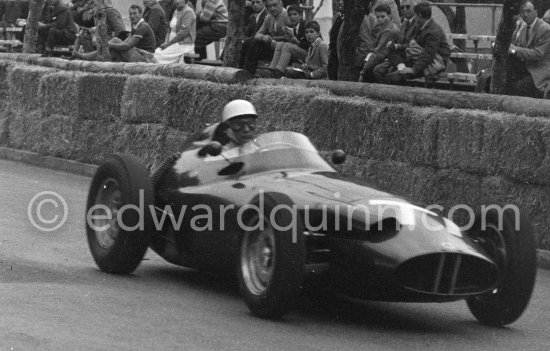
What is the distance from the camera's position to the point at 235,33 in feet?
64.4

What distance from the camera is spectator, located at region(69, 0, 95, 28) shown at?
25844mm

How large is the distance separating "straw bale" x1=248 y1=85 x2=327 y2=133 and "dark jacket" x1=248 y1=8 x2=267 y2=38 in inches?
206

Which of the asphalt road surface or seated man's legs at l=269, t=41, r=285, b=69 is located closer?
the asphalt road surface

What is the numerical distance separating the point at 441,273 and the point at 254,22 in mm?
13886

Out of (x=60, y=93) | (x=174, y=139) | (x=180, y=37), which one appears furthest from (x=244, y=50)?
(x=174, y=139)

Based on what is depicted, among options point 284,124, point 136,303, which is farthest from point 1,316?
point 284,124

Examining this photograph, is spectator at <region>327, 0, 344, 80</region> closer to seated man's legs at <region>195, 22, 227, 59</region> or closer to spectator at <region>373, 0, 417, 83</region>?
spectator at <region>373, 0, 417, 83</region>

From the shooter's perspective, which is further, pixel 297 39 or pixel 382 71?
pixel 297 39

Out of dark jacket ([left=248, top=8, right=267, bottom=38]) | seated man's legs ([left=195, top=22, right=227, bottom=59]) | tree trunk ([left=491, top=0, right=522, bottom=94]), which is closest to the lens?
tree trunk ([left=491, top=0, right=522, bottom=94])

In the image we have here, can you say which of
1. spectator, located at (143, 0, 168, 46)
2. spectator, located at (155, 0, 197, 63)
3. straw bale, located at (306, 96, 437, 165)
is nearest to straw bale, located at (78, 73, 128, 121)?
spectator, located at (155, 0, 197, 63)

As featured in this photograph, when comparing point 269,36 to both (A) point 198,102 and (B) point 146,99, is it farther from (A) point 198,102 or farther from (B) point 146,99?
(A) point 198,102

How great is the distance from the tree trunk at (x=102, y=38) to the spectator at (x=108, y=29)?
0.36 feet

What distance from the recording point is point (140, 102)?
1778 cm

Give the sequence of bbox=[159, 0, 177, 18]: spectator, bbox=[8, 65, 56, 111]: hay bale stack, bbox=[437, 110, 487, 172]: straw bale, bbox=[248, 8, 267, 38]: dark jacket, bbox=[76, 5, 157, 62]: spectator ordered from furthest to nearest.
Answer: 1. bbox=[159, 0, 177, 18]: spectator
2. bbox=[76, 5, 157, 62]: spectator
3. bbox=[248, 8, 267, 38]: dark jacket
4. bbox=[8, 65, 56, 111]: hay bale stack
5. bbox=[437, 110, 487, 172]: straw bale
